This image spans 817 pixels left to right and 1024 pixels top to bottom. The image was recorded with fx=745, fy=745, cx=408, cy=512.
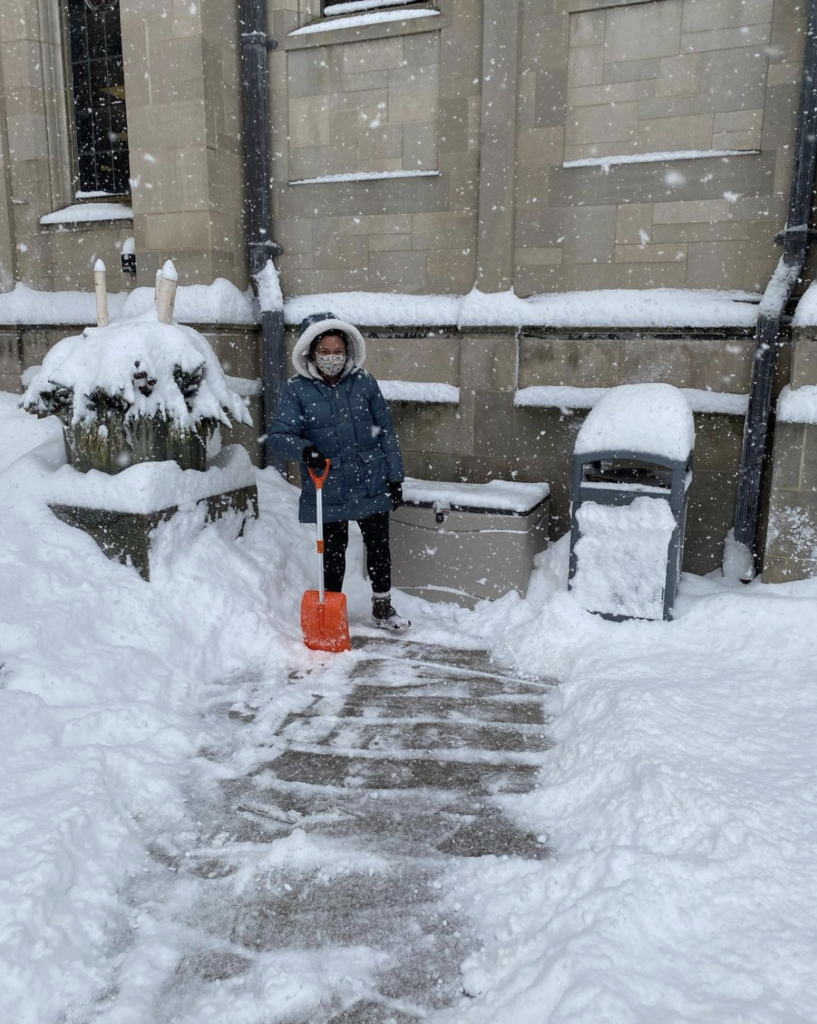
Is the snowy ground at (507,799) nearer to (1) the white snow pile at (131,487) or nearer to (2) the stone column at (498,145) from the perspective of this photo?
(1) the white snow pile at (131,487)

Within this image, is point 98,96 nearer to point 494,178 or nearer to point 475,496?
point 494,178

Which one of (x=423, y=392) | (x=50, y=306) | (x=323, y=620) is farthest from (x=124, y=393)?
(x=50, y=306)

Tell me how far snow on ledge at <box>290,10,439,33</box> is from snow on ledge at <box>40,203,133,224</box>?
2.22 metres

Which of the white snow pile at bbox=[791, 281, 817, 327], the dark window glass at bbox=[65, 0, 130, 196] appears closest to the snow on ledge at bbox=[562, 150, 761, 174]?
the white snow pile at bbox=[791, 281, 817, 327]

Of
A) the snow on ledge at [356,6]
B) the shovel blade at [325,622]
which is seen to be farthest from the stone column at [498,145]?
the shovel blade at [325,622]

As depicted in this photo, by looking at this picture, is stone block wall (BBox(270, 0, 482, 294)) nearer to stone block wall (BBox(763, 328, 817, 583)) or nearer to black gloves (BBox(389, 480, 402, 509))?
black gloves (BBox(389, 480, 402, 509))

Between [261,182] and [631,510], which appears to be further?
[261,182]

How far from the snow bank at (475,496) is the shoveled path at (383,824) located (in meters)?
1.13

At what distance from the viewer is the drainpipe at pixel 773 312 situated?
4824 mm

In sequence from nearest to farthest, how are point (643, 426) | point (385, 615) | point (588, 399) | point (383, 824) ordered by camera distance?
point (383, 824)
point (643, 426)
point (385, 615)
point (588, 399)

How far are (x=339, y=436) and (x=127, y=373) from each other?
1286 millimetres

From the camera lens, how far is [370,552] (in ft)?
16.1

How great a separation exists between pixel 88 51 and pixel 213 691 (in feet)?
22.2

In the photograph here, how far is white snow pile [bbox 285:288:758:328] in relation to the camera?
5.25 meters
